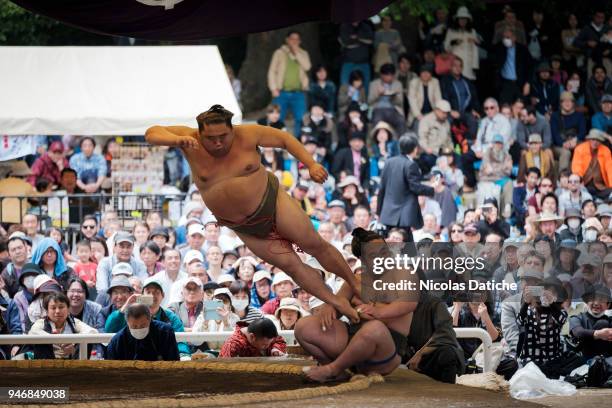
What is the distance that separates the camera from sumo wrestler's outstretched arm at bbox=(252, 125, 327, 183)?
4.49 m

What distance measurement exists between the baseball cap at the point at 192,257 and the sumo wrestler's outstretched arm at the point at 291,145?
2.16 meters

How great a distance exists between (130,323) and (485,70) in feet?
19.4

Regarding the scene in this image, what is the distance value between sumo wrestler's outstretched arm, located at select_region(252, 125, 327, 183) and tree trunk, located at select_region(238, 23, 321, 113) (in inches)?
241

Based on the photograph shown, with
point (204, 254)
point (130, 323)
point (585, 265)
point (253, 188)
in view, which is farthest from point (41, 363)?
point (585, 265)

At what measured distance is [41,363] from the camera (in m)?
5.19

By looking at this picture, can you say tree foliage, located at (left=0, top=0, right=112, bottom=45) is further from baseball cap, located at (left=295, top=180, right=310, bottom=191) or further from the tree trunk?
baseball cap, located at (left=295, top=180, right=310, bottom=191)

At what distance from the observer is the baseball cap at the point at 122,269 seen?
647 cm

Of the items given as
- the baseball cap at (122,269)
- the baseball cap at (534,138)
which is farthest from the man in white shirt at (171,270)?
the baseball cap at (534,138)

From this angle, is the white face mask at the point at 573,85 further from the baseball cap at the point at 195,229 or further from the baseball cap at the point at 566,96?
the baseball cap at the point at 195,229

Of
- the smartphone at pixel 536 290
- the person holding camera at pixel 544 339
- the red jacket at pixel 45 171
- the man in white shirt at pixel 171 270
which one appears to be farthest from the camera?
the red jacket at pixel 45 171

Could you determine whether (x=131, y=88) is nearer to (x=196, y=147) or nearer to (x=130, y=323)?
(x=130, y=323)

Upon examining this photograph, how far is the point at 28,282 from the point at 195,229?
1.15 meters

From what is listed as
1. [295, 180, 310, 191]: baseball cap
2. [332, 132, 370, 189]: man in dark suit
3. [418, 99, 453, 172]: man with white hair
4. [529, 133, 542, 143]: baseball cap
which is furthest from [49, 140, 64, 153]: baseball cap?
[529, 133, 542, 143]: baseball cap

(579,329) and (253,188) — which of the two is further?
(579,329)
